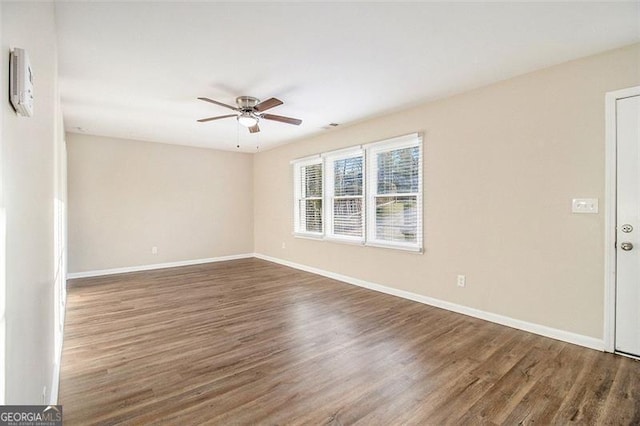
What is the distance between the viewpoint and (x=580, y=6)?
2.06 meters

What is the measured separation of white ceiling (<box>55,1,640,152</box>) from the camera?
6.91ft

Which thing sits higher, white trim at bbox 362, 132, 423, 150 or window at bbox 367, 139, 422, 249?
white trim at bbox 362, 132, 423, 150

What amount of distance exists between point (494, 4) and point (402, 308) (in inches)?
123

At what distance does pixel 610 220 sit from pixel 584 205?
22 centimetres

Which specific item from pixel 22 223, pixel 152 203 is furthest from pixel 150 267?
pixel 22 223

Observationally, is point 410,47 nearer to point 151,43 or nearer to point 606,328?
point 151,43

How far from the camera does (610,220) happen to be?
2617 mm

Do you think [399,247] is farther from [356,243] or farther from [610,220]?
[610,220]

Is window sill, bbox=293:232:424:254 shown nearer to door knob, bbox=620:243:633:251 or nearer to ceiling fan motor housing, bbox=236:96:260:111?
door knob, bbox=620:243:633:251

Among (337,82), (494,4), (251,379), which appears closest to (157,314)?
(251,379)

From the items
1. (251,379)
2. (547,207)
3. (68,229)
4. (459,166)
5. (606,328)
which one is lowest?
(251,379)

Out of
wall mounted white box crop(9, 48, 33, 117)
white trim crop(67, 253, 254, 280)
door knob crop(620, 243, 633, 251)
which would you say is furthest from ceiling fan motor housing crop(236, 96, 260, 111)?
white trim crop(67, 253, 254, 280)

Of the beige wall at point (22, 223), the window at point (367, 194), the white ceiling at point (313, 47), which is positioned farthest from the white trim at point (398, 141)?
the beige wall at point (22, 223)

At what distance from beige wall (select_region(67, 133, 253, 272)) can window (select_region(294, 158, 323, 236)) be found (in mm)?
1822
